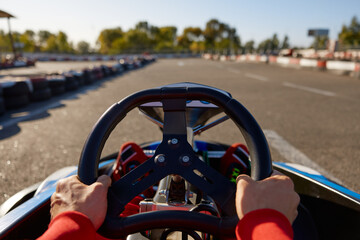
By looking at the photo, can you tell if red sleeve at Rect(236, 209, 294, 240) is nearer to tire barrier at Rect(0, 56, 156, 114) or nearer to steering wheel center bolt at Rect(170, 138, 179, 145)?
steering wheel center bolt at Rect(170, 138, 179, 145)

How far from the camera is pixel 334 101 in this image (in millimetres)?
6195

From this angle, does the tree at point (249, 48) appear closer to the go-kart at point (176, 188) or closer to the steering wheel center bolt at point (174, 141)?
the go-kart at point (176, 188)

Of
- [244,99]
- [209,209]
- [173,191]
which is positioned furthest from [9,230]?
[244,99]

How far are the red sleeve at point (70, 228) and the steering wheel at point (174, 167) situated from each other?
9 centimetres

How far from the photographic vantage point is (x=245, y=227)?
0.72m

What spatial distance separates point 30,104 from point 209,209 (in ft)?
22.1

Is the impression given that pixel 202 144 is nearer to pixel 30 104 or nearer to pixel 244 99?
pixel 244 99

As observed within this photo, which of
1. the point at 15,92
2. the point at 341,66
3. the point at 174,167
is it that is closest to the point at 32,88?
the point at 15,92

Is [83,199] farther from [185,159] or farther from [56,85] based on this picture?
[56,85]

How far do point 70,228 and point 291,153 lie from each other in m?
3.01

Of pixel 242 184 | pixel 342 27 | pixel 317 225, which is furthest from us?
pixel 342 27

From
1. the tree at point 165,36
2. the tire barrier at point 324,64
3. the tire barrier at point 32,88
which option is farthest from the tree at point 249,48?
the tire barrier at point 32,88

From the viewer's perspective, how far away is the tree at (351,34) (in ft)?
240

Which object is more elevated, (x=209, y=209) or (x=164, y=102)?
(x=164, y=102)
